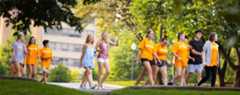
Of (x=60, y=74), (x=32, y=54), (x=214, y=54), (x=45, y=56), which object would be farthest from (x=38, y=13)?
(x=60, y=74)

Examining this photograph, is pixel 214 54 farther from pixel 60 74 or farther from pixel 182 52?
pixel 60 74

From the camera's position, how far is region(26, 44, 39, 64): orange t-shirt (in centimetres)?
1839

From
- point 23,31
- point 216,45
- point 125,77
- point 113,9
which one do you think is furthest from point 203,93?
point 125,77

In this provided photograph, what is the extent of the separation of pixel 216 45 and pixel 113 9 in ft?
68.9

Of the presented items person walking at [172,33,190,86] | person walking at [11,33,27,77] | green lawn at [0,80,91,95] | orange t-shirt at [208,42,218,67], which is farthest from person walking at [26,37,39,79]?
orange t-shirt at [208,42,218,67]

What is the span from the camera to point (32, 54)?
60.4 ft

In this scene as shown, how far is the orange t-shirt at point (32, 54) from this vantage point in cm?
1839

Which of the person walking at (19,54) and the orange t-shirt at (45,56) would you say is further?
the orange t-shirt at (45,56)

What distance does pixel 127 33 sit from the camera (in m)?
38.8

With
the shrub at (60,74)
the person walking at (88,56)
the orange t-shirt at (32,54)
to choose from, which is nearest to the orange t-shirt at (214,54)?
the person walking at (88,56)

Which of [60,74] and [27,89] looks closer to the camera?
[27,89]

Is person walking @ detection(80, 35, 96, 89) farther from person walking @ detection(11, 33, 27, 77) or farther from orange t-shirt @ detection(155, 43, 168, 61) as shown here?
person walking @ detection(11, 33, 27, 77)

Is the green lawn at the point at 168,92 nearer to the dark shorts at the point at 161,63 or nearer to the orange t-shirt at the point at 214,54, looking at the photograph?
the orange t-shirt at the point at 214,54

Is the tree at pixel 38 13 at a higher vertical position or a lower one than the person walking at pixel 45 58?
higher
